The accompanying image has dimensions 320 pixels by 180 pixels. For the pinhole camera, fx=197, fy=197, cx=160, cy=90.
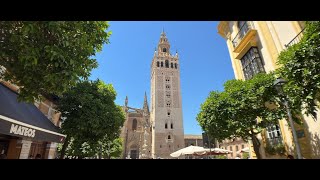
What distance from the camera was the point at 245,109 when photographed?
10062mm

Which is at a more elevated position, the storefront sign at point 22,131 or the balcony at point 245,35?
the balcony at point 245,35

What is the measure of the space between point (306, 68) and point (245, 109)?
167 inches

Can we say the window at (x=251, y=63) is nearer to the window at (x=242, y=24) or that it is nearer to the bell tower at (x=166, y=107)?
the window at (x=242, y=24)

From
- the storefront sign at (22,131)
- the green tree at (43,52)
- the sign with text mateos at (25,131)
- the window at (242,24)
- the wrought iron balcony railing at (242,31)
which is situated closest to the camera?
the green tree at (43,52)

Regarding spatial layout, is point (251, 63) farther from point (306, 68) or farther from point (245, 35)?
point (306, 68)

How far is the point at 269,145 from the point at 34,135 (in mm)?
12969

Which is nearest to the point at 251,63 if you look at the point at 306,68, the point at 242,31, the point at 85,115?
the point at 242,31

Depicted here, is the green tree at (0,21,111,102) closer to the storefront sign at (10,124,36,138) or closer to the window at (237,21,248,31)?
the storefront sign at (10,124,36,138)

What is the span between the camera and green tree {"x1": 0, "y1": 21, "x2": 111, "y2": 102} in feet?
17.3

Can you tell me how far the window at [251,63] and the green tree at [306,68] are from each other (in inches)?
257

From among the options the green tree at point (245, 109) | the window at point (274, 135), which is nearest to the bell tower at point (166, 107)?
the window at point (274, 135)

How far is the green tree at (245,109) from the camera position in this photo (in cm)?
973

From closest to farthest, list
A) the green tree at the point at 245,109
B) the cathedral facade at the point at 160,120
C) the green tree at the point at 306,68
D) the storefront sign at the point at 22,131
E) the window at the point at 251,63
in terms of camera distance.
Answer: the green tree at the point at 306,68 < the storefront sign at the point at 22,131 < the green tree at the point at 245,109 < the window at the point at 251,63 < the cathedral facade at the point at 160,120
